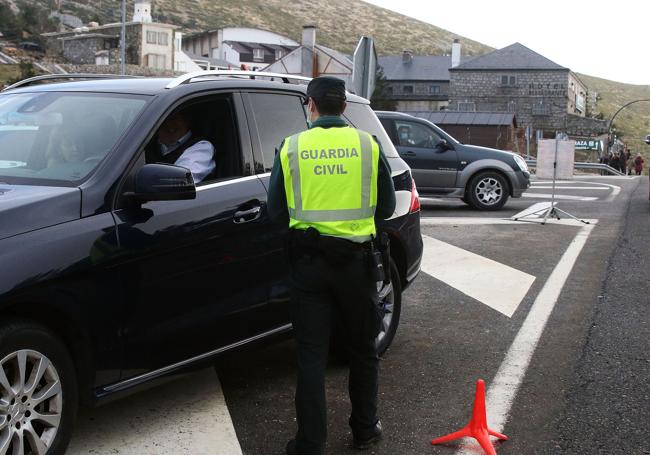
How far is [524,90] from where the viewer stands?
98812 mm

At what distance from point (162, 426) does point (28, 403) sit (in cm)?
103

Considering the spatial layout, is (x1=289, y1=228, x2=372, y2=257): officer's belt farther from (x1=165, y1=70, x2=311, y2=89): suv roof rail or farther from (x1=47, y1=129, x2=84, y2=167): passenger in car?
(x1=165, y1=70, x2=311, y2=89): suv roof rail

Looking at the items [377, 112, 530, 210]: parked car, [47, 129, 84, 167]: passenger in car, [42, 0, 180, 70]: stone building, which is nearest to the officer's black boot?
[47, 129, 84, 167]: passenger in car

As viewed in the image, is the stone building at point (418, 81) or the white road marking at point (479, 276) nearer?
the white road marking at point (479, 276)

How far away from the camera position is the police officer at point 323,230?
385 cm

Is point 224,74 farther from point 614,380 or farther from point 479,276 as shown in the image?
point 479,276

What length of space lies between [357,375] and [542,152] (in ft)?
50.5

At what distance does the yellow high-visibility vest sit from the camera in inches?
152

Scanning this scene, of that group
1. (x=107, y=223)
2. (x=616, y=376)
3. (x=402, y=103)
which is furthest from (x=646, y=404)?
(x=402, y=103)

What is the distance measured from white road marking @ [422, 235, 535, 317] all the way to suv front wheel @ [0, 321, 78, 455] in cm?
444

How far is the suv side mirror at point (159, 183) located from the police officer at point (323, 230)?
1.45 feet

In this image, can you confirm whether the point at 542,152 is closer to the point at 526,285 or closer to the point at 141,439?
the point at 526,285

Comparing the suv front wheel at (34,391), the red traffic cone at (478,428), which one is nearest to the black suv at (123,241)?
the suv front wheel at (34,391)

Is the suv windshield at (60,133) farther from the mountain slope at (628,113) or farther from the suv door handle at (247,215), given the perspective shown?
the mountain slope at (628,113)
